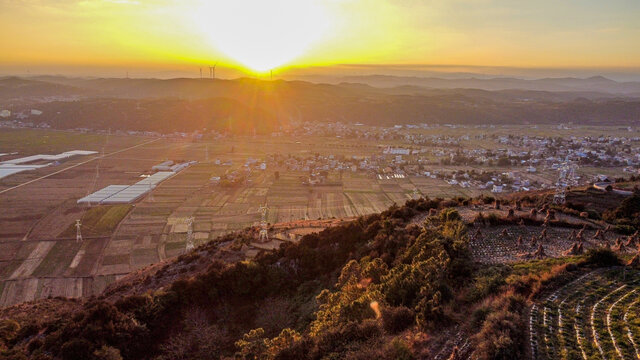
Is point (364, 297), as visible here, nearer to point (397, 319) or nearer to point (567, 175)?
point (397, 319)

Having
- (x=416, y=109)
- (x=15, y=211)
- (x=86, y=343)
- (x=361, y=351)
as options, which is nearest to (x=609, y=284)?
(x=361, y=351)

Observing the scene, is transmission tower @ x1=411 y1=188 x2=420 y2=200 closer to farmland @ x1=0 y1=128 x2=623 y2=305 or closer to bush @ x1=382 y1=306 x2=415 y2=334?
farmland @ x1=0 y1=128 x2=623 y2=305

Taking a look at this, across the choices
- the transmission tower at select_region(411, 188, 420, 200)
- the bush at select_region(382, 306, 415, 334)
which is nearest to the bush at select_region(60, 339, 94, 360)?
the bush at select_region(382, 306, 415, 334)

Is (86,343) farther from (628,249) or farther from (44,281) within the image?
(628,249)

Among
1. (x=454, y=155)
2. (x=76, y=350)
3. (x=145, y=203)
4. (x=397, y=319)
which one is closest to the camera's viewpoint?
(x=397, y=319)

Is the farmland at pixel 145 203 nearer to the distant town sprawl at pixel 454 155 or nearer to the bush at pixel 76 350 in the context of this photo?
the distant town sprawl at pixel 454 155

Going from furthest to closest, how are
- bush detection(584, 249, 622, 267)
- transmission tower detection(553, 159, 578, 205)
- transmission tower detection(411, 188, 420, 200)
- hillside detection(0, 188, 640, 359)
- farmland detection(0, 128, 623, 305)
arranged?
transmission tower detection(553, 159, 578, 205) → transmission tower detection(411, 188, 420, 200) → farmland detection(0, 128, 623, 305) → bush detection(584, 249, 622, 267) → hillside detection(0, 188, 640, 359)

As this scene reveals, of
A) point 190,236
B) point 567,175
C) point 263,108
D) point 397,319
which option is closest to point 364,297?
point 397,319
